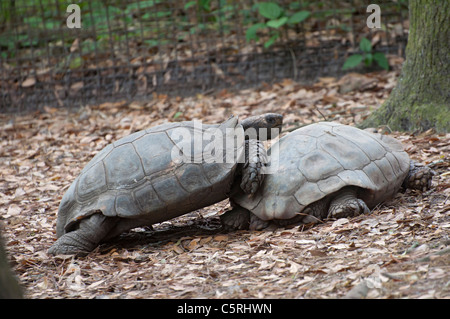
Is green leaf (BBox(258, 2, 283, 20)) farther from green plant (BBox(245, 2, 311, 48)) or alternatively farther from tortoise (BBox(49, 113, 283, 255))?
tortoise (BBox(49, 113, 283, 255))

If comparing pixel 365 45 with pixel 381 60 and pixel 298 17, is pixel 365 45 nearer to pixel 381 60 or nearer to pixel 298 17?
pixel 381 60

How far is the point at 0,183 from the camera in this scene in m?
7.00

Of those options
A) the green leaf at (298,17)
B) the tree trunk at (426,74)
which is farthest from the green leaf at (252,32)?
the tree trunk at (426,74)

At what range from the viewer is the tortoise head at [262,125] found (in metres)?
5.02

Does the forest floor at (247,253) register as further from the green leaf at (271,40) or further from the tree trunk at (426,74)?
the green leaf at (271,40)

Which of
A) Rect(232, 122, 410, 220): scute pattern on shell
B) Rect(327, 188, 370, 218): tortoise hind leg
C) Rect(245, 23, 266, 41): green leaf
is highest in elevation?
Rect(245, 23, 266, 41): green leaf

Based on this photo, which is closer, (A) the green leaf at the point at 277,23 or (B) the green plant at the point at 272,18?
(A) the green leaf at the point at 277,23

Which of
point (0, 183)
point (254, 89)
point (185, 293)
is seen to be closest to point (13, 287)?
point (185, 293)

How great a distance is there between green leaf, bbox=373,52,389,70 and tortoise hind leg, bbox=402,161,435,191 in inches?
195

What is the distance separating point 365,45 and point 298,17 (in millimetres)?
1293

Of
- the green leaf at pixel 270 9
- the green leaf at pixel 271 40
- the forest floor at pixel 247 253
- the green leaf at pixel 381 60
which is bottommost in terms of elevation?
the forest floor at pixel 247 253

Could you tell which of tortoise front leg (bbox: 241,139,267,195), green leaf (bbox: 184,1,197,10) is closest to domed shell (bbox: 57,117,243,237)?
tortoise front leg (bbox: 241,139,267,195)

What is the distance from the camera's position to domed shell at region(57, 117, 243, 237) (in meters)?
4.29

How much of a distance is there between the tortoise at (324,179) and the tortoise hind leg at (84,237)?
3.43 ft
